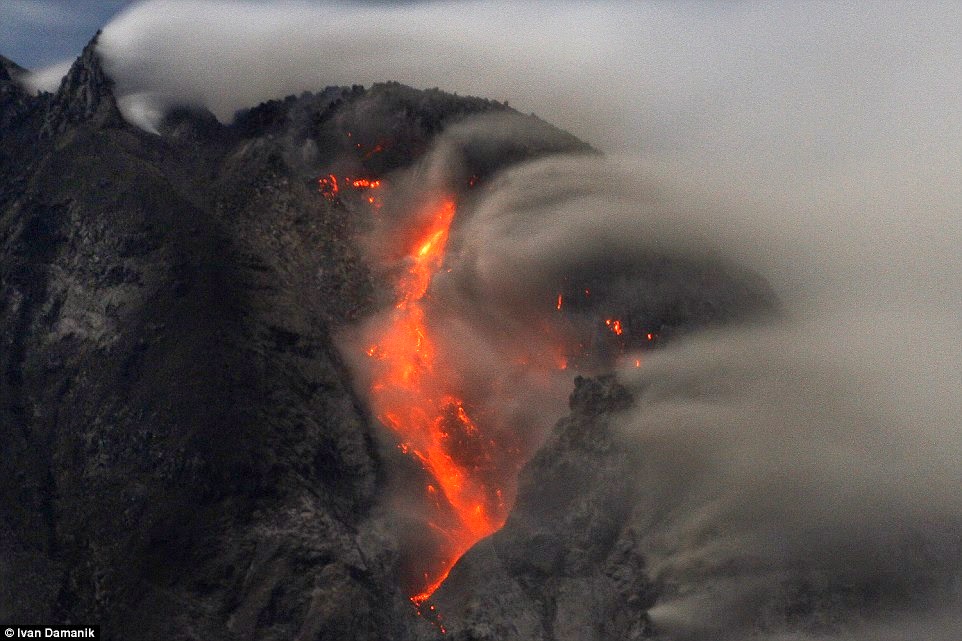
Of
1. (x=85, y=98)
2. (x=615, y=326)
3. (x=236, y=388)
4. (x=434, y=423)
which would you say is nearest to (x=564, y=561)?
(x=434, y=423)

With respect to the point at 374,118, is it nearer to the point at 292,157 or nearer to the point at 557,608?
the point at 292,157

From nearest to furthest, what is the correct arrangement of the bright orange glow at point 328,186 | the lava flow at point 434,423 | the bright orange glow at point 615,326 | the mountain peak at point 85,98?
the lava flow at point 434,423
the bright orange glow at point 615,326
the bright orange glow at point 328,186
the mountain peak at point 85,98

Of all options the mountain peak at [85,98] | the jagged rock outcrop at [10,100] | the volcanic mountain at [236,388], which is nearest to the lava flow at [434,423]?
the volcanic mountain at [236,388]

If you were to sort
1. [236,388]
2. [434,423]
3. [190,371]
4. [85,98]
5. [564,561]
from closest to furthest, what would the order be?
[564,561]
[236,388]
[190,371]
[434,423]
[85,98]

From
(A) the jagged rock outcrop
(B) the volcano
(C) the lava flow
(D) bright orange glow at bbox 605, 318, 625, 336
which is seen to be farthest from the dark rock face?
(A) the jagged rock outcrop

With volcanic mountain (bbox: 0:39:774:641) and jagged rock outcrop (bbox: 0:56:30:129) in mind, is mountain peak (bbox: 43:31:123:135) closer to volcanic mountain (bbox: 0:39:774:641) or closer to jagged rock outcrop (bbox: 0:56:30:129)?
volcanic mountain (bbox: 0:39:774:641)

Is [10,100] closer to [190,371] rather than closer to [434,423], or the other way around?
[190,371]

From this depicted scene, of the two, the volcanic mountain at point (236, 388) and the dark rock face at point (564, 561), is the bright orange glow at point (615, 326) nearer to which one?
the volcanic mountain at point (236, 388)

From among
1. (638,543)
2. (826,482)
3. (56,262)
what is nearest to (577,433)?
(638,543)

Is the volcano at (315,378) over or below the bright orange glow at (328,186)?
below
